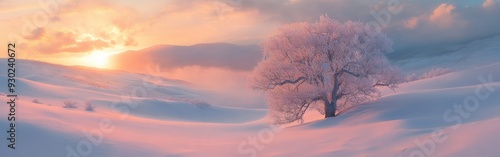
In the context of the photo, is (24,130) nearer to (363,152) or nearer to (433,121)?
(363,152)

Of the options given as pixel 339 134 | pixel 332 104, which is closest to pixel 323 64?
pixel 332 104

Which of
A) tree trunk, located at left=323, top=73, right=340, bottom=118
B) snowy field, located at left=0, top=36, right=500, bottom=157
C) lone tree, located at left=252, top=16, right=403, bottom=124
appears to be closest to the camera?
snowy field, located at left=0, top=36, right=500, bottom=157

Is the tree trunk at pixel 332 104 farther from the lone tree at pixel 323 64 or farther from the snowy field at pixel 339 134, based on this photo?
the snowy field at pixel 339 134

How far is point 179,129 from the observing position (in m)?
24.8

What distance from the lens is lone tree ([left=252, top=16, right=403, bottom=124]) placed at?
19031mm

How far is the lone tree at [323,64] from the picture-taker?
19.0 m

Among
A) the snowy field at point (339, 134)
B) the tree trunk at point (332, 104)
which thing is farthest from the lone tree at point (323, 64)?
the snowy field at point (339, 134)

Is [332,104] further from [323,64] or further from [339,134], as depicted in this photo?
[339,134]

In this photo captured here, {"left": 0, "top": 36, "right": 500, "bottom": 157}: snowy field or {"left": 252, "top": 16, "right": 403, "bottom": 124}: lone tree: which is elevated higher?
{"left": 252, "top": 16, "right": 403, "bottom": 124}: lone tree

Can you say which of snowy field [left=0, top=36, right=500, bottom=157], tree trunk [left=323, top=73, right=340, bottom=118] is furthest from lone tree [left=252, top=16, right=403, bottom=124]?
snowy field [left=0, top=36, right=500, bottom=157]

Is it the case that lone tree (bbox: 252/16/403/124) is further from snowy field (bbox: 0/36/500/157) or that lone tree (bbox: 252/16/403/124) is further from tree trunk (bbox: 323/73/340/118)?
snowy field (bbox: 0/36/500/157)

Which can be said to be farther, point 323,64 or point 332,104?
point 332,104

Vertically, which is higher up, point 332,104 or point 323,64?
point 323,64

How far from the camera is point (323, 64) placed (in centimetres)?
1928
